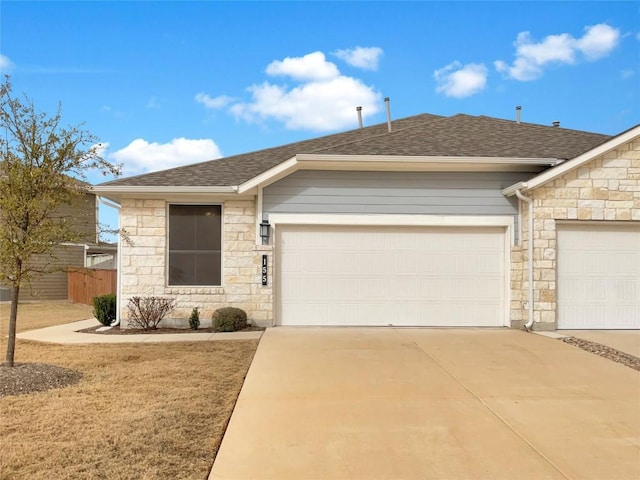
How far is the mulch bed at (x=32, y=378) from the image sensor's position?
18.6 ft

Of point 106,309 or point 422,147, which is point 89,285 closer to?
point 106,309

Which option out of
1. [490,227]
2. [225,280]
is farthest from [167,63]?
[490,227]

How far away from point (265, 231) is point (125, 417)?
5990mm

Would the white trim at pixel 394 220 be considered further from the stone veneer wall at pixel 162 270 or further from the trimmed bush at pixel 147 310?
the trimmed bush at pixel 147 310

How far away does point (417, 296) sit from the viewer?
1065 centimetres

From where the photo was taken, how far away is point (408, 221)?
1055 cm

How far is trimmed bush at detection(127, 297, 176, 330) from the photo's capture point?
10.3m

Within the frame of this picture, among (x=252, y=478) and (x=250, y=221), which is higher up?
(x=250, y=221)

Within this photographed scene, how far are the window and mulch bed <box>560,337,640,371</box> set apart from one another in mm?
7180

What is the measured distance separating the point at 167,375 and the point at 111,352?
2172mm

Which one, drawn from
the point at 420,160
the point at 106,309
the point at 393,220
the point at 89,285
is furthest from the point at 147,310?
the point at 89,285

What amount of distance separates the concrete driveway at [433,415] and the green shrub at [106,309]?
15.5ft

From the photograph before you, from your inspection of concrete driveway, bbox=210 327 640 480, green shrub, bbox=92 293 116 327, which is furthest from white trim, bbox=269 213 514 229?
green shrub, bbox=92 293 116 327

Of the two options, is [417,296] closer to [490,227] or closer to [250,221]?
[490,227]
